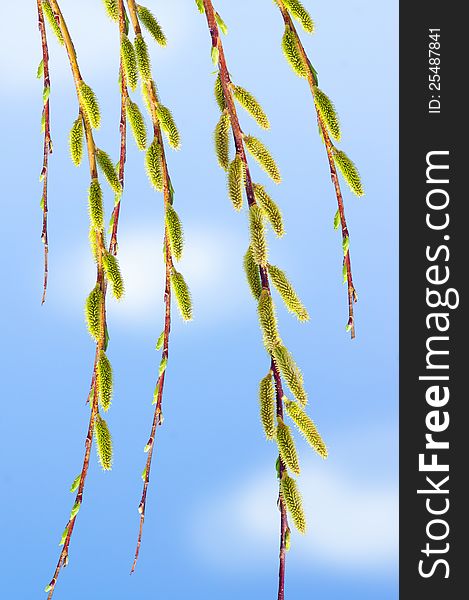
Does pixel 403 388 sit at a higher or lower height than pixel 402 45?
lower

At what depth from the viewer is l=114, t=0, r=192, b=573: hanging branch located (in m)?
0.88

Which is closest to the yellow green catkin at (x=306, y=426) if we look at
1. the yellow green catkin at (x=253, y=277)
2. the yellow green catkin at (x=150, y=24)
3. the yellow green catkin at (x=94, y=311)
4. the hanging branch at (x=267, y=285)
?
the hanging branch at (x=267, y=285)

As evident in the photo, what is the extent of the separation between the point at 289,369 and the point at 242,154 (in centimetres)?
21

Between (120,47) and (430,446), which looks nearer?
(120,47)

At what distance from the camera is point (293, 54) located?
36.8 inches

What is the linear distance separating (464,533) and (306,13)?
95 centimetres

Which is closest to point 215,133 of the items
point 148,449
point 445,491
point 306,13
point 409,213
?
point 306,13

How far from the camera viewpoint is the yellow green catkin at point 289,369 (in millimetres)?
797

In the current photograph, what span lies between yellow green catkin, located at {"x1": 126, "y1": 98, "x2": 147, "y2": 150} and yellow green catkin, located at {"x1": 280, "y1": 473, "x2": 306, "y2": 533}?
0.41 meters

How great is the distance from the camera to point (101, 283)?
0.95 meters

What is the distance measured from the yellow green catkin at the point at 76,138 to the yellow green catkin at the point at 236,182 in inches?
9.6

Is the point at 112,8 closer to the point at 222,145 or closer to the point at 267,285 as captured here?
the point at 222,145

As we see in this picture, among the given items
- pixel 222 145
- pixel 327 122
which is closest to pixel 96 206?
pixel 222 145

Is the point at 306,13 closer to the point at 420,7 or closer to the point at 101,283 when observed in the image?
the point at 101,283
